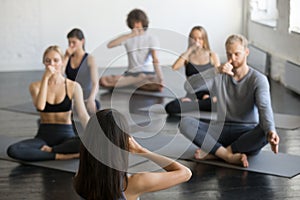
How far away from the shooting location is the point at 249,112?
12.2 ft

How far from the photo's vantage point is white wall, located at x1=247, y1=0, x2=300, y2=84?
580cm

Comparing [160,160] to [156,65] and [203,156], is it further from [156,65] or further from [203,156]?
[156,65]

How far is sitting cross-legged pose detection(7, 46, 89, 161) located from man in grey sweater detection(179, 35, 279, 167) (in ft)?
2.41

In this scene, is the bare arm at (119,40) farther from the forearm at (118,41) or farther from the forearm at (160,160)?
the forearm at (160,160)

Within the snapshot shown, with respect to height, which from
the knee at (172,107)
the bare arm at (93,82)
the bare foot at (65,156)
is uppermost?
the bare arm at (93,82)

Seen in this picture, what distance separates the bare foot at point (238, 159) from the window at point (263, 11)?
3.78 metres

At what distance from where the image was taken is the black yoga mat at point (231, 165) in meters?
3.49

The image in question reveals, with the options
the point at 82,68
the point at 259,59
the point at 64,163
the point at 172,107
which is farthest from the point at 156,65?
the point at 64,163

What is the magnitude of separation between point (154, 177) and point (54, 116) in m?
1.72

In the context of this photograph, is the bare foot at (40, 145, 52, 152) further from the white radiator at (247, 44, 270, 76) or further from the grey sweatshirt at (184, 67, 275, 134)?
the white radiator at (247, 44, 270, 76)

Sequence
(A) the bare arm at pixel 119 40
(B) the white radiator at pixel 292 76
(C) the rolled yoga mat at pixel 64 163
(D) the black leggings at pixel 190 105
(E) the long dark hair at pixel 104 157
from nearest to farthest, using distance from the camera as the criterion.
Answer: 1. (E) the long dark hair at pixel 104 157
2. (C) the rolled yoga mat at pixel 64 163
3. (D) the black leggings at pixel 190 105
4. (B) the white radiator at pixel 292 76
5. (A) the bare arm at pixel 119 40

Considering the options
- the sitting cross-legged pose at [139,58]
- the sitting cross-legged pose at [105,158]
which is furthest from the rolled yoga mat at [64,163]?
the sitting cross-legged pose at [139,58]

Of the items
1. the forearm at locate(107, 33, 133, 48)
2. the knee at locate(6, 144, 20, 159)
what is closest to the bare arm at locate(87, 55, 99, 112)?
the forearm at locate(107, 33, 133, 48)

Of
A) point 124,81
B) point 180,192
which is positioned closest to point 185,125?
point 180,192
